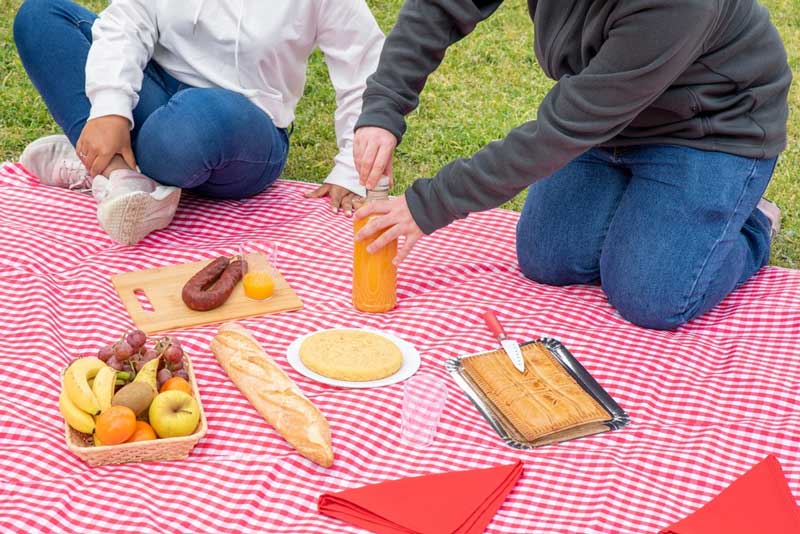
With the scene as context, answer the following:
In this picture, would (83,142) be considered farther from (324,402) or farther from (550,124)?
(550,124)

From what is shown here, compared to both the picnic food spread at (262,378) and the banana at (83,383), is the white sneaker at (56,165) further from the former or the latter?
the banana at (83,383)

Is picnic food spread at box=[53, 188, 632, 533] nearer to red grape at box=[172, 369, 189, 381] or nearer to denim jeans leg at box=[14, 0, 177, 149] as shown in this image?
red grape at box=[172, 369, 189, 381]

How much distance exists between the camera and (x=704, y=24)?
2.10 m

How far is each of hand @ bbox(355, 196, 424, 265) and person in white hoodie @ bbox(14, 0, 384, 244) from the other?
72 centimetres

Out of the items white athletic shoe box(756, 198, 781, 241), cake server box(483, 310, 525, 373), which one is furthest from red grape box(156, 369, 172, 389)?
white athletic shoe box(756, 198, 781, 241)

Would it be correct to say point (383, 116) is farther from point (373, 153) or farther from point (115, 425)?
point (115, 425)

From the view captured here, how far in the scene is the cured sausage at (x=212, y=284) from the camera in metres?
2.47

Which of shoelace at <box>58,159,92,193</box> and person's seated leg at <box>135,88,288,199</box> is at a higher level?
person's seated leg at <box>135,88,288,199</box>

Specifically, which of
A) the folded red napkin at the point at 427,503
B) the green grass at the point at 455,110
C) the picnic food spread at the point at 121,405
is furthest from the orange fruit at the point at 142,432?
the green grass at the point at 455,110

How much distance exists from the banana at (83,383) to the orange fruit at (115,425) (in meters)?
0.04

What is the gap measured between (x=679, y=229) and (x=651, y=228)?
7 centimetres

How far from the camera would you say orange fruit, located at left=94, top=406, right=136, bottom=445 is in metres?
1.85

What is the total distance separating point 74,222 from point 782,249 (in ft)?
7.24

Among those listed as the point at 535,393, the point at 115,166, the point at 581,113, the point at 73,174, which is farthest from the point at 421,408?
the point at 73,174
